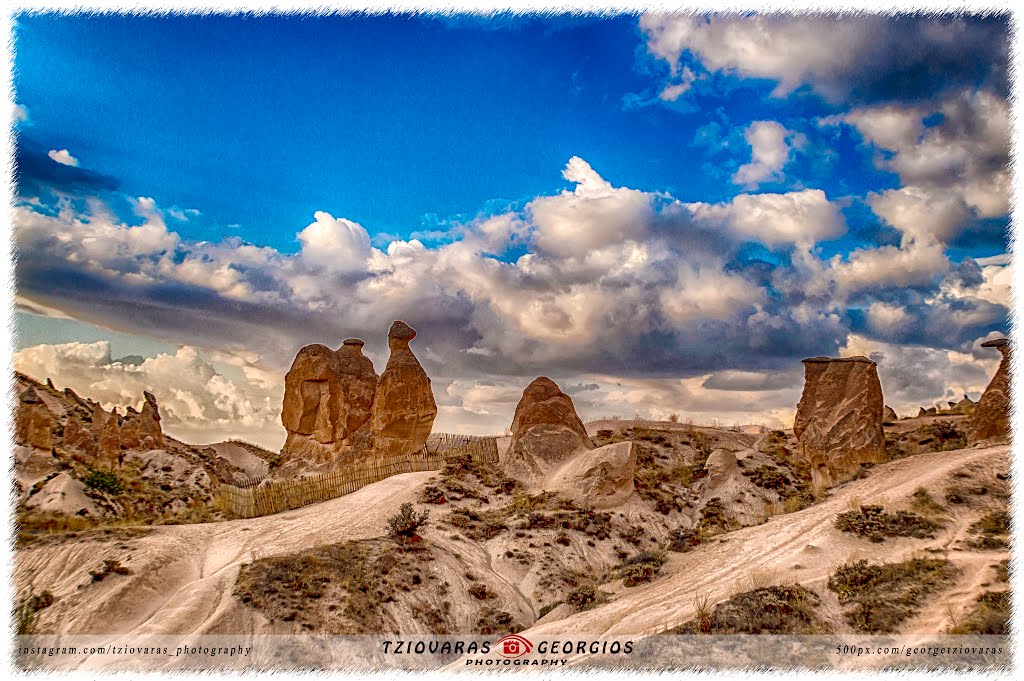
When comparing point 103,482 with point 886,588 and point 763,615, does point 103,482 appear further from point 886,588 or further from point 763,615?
point 886,588

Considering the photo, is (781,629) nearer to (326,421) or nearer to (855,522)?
(855,522)

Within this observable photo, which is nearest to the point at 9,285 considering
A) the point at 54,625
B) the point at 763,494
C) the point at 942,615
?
the point at 54,625

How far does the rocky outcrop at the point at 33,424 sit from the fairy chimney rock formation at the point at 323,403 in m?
11.3

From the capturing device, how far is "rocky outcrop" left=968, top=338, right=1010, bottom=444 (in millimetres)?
17484

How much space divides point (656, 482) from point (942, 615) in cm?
1245

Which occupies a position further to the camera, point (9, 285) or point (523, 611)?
point (523, 611)

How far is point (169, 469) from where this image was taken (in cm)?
3206

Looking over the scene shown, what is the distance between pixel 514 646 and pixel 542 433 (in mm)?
12217

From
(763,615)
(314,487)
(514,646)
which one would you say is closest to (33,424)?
(314,487)

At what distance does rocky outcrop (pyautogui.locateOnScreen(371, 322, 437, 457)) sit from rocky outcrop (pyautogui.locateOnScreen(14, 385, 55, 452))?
11.8 m

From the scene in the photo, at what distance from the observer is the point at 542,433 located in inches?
909

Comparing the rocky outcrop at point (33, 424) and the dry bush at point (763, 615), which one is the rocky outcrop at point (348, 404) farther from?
the dry bush at point (763, 615)

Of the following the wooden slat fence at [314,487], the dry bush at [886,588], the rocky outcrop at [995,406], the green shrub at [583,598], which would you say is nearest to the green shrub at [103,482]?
the wooden slat fence at [314,487]

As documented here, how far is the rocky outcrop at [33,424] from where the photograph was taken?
75.8 ft
